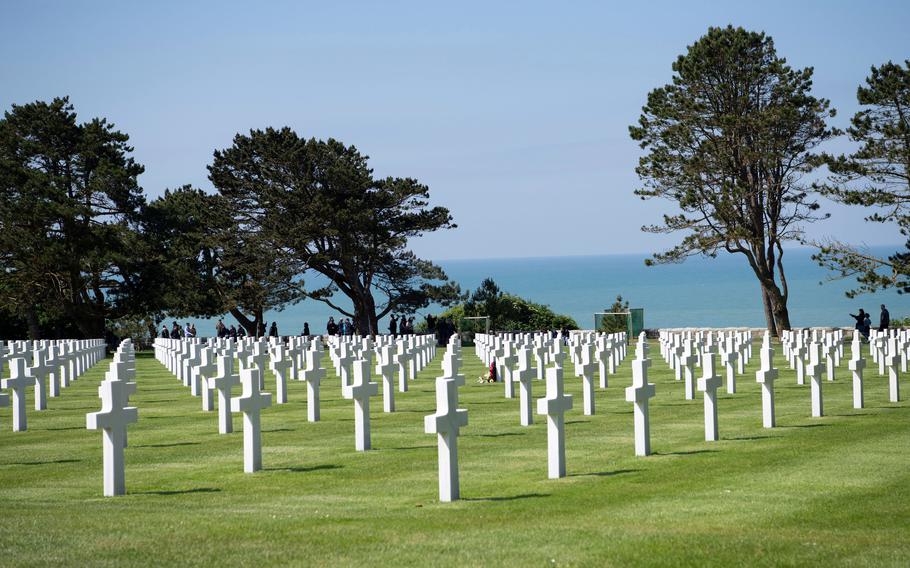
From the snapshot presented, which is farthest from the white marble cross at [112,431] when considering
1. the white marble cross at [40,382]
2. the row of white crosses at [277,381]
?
the white marble cross at [40,382]

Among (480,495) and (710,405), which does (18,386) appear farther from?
(710,405)

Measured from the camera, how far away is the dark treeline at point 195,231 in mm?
54594

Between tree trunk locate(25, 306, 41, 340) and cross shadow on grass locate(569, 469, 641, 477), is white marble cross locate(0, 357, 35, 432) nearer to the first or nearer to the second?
cross shadow on grass locate(569, 469, 641, 477)

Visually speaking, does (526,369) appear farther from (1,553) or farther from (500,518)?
(1,553)

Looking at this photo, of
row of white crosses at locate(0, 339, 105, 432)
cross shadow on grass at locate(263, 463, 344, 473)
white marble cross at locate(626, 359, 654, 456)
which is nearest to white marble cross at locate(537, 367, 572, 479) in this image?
white marble cross at locate(626, 359, 654, 456)

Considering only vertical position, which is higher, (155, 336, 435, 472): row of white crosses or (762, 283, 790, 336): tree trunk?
(762, 283, 790, 336): tree trunk

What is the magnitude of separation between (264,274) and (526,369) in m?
42.6

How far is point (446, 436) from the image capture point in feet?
31.6

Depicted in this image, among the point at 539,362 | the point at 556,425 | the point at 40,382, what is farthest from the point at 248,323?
the point at 556,425

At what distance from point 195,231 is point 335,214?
913cm

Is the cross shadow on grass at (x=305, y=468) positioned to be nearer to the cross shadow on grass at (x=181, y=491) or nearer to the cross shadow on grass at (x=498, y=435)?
the cross shadow on grass at (x=181, y=491)

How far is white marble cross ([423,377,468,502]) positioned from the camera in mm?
9547

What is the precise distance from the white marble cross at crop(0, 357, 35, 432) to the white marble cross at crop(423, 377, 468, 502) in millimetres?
8398

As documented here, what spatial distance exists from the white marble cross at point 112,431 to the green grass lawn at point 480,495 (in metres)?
0.19
